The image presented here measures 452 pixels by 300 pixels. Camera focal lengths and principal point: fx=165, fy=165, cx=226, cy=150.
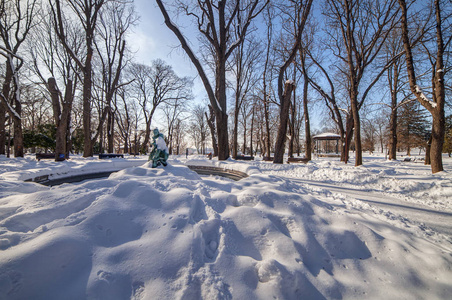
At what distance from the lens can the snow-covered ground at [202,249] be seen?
1287 millimetres

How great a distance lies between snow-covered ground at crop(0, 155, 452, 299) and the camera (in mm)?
1287

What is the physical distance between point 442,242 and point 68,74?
24.1 meters

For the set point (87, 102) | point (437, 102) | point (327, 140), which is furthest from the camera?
point (327, 140)

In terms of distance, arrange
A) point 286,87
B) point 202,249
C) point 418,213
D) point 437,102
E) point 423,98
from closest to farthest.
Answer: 1. point 202,249
2. point 418,213
3. point 437,102
4. point 423,98
5. point 286,87

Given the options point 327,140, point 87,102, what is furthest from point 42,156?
point 327,140

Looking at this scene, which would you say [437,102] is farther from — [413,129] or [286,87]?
[413,129]

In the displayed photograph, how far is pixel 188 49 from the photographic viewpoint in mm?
7461

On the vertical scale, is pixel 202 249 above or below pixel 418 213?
above

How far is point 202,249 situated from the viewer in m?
1.70

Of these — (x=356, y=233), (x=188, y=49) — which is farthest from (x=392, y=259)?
(x=188, y=49)

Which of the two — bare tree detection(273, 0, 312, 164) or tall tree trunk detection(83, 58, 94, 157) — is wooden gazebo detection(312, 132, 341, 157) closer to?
bare tree detection(273, 0, 312, 164)

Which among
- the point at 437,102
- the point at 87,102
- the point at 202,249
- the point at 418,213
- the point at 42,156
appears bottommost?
the point at 418,213

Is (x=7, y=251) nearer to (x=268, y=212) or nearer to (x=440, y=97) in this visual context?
(x=268, y=212)

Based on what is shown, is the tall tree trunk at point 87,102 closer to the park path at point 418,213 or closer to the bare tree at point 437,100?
the park path at point 418,213
